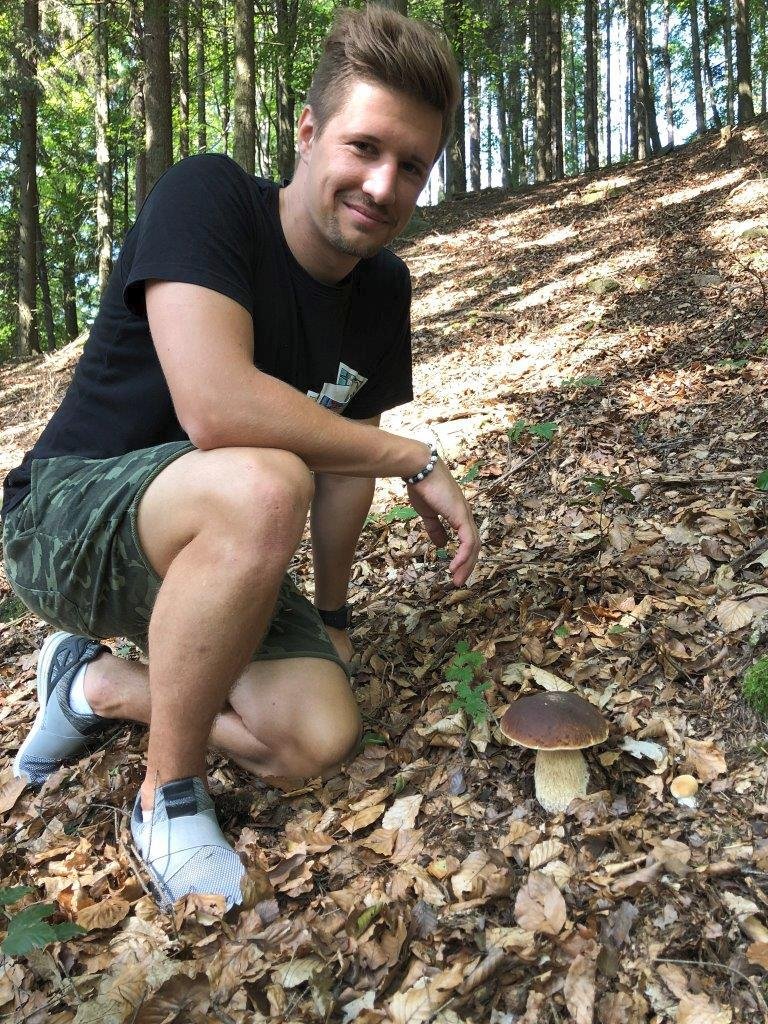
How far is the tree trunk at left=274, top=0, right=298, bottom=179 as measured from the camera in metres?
17.8

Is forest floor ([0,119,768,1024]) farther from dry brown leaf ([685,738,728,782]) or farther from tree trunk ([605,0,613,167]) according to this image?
tree trunk ([605,0,613,167])

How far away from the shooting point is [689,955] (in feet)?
6.79

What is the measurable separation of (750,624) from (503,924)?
5.77ft

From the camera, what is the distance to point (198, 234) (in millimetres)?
2566

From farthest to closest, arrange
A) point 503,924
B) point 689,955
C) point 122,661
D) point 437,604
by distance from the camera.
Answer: point 437,604 → point 122,661 → point 503,924 → point 689,955

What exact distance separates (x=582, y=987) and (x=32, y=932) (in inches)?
61.4

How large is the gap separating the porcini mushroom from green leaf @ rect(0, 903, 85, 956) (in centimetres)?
154

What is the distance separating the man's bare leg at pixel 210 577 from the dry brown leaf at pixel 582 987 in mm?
1374

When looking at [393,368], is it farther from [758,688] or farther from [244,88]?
[244,88]

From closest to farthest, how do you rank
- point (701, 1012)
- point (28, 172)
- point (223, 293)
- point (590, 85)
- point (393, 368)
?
point (701, 1012) < point (223, 293) < point (393, 368) < point (28, 172) < point (590, 85)

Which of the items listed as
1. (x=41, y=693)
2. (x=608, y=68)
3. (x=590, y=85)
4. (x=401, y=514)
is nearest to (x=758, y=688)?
(x=401, y=514)

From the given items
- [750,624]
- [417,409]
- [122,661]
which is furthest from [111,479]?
[417,409]

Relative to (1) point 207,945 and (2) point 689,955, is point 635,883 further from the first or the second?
(1) point 207,945

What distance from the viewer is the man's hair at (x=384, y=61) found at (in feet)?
8.73
